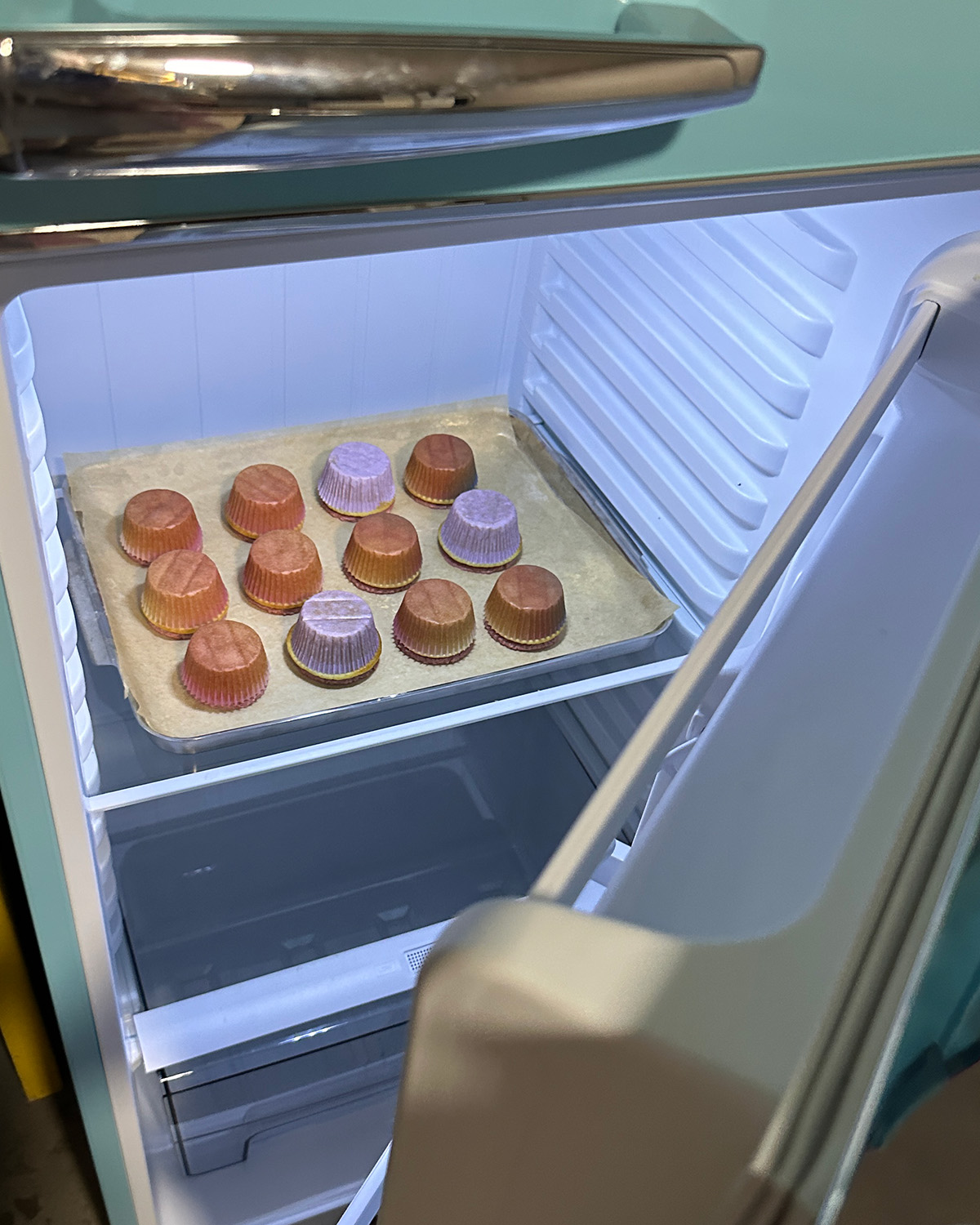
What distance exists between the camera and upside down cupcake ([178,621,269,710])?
86 cm

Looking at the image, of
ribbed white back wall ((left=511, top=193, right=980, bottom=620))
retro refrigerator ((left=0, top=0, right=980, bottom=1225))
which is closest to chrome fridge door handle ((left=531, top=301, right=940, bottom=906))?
retro refrigerator ((left=0, top=0, right=980, bottom=1225))

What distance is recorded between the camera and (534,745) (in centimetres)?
120

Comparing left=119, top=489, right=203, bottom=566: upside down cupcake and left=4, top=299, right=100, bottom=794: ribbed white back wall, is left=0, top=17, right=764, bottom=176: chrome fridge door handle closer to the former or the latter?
left=4, top=299, right=100, bottom=794: ribbed white back wall

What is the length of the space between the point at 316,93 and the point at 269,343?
71 centimetres

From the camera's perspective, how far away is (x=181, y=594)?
2.94ft

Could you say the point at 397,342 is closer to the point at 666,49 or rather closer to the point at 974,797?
the point at 666,49

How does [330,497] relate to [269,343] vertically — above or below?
below

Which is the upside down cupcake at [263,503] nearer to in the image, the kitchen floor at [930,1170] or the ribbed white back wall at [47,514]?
the ribbed white back wall at [47,514]

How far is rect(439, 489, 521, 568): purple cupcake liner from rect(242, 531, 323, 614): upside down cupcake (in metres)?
0.15

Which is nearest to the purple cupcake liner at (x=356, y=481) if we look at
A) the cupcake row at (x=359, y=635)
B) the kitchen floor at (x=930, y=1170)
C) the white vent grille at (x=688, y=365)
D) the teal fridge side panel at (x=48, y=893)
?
the cupcake row at (x=359, y=635)

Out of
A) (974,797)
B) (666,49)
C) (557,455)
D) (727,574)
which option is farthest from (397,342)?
(974,797)

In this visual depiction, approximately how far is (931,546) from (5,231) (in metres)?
0.35

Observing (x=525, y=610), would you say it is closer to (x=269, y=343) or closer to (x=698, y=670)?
(x=269, y=343)

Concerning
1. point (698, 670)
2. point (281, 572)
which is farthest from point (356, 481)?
point (698, 670)
